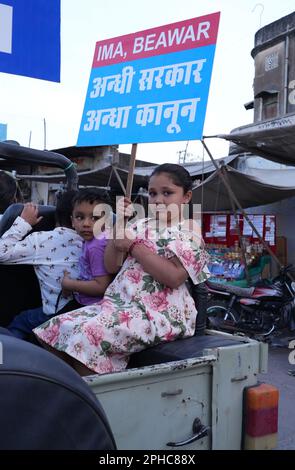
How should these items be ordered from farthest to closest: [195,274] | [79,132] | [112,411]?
1. [79,132]
2. [195,274]
3. [112,411]

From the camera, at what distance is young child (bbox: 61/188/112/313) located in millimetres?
2291

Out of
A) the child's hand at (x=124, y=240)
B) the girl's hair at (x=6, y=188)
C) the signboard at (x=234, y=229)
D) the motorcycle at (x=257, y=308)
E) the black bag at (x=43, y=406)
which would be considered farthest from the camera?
the signboard at (x=234, y=229)

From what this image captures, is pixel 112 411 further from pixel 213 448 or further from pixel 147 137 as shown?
pixel 147 137

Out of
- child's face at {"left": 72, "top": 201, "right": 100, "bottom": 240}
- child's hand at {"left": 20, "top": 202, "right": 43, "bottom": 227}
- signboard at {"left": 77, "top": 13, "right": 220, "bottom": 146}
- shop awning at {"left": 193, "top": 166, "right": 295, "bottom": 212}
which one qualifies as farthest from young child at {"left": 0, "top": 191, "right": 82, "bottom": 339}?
shop awning at {"left": 193, "top": 166, "right": 295, "bottom": 212}

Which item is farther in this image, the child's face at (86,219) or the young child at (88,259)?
the child's face at (86,219)

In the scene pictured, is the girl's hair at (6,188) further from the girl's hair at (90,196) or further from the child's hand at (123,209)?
the child's hand at (123,209)

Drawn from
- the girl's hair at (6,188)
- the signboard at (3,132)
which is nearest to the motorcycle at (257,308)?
the signboard at (3,132)

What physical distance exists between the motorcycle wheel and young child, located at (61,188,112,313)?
4312mm

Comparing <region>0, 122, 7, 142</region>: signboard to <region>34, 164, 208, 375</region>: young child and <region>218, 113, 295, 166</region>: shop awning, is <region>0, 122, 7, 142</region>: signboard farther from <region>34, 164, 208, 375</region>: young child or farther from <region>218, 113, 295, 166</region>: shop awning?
<region>218, 113, 295, 166</region>: shop awning

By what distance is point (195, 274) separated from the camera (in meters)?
2.12

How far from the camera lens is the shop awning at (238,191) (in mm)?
7031

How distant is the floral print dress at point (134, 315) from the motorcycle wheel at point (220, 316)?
14.7ft
